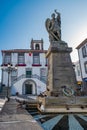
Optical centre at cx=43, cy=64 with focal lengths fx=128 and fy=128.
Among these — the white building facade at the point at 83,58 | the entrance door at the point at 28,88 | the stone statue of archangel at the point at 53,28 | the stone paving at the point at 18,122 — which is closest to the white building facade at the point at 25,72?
the entrance door at the point at 28,88

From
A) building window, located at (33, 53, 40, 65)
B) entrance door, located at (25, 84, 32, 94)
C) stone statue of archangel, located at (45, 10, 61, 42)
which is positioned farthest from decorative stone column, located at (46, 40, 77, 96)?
building window, located at (33, 53, 40, 65)

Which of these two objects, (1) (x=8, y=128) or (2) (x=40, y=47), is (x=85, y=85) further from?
(1) (x=8, y=128)

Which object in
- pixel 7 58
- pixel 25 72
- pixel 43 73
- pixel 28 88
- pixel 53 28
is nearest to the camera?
pixel 53 28

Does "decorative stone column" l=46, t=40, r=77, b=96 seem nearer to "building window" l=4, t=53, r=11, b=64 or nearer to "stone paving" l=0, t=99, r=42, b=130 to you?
"stone paving" l=0, t=99, r=42, b=130

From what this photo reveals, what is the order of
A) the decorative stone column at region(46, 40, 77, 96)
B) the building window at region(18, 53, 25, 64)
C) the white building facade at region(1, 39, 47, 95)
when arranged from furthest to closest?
the building window at region(18, 53, 25, 64), the white building facade at region(1, 39, 47, 95), the decorative stone column at region(46, 40, 77, 96)

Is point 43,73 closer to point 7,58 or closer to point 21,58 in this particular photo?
point 21,58

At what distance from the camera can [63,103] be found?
655cm

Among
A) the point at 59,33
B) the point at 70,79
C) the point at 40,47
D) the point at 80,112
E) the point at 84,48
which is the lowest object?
the point at 80,112

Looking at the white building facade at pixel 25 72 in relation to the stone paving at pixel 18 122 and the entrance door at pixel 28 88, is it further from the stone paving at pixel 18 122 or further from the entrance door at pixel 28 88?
the stone paving at pixel 18 122

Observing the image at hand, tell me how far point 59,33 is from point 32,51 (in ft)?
64.6

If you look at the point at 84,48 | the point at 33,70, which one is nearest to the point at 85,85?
the point at 84,48

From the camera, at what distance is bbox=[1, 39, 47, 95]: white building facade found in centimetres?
2561

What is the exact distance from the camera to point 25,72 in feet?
89.6

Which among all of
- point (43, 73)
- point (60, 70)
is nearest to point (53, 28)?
point (60, 70)
